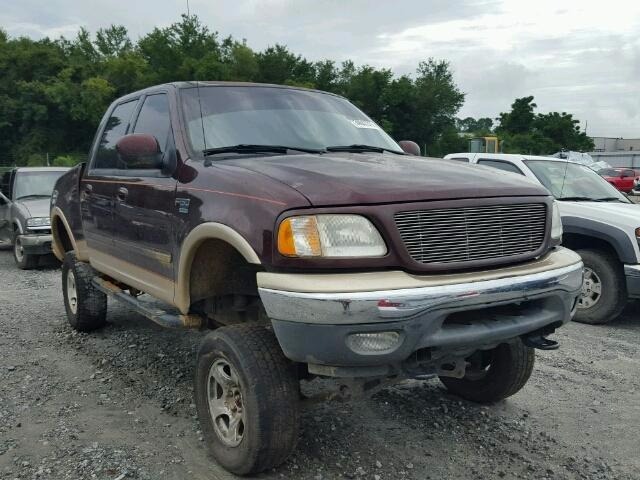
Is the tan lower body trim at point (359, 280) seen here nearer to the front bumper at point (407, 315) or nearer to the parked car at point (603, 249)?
the front bumper at point (407, 315)

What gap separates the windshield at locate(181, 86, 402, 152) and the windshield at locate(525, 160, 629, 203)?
11.7ft

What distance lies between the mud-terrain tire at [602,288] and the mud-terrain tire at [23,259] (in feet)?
27.1

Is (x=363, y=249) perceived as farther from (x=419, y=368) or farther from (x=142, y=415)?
(x=142, y=415)

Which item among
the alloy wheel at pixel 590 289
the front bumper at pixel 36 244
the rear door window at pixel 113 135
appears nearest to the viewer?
the rear door window at pixel 113 135

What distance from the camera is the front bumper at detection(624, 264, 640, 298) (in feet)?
20.5

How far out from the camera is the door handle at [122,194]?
4.34m

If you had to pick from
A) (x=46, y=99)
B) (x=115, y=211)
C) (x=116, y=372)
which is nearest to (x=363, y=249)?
(x=115, y=211)

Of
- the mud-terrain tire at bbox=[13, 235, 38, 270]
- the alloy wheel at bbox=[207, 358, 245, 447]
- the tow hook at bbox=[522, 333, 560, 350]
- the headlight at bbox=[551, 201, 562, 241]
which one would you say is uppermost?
the headlight at bbox=[551, 201, 562, 241]

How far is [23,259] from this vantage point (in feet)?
33.5

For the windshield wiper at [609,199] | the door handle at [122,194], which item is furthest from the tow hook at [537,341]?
the windshield wiper at [609,199]

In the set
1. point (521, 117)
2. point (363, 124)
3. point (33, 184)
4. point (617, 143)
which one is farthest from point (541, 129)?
point (363, 124)

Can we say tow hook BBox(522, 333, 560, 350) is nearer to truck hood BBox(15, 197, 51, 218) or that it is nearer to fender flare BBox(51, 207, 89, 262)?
fender flare BBox(51, 207, 89, 262)

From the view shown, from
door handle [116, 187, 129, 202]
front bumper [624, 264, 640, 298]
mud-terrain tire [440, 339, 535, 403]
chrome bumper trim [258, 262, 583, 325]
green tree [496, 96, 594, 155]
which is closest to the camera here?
chrome bumper trim [258, 262, 583, 325]

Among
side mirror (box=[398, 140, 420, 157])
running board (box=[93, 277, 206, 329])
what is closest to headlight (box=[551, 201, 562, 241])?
side mirror (box=[398, 140, 420, 157])
